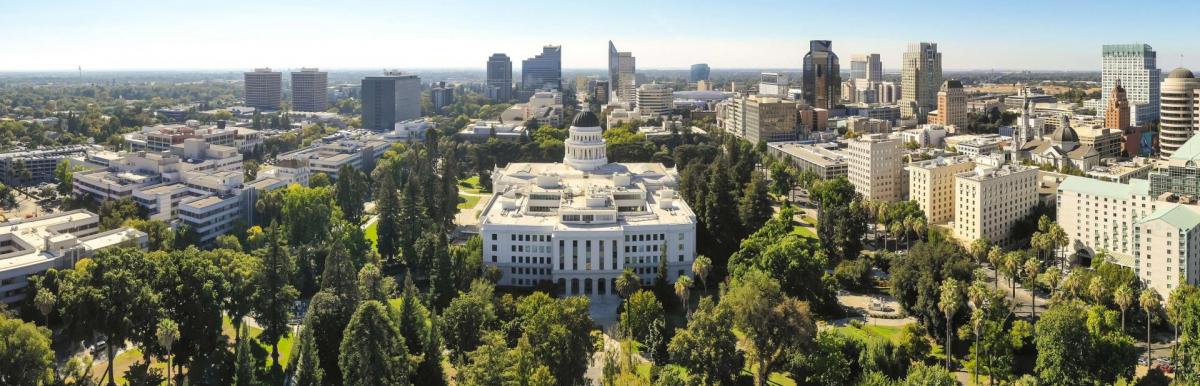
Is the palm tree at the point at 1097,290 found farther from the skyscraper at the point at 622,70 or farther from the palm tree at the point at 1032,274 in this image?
the skyscraper at the point at 622,70

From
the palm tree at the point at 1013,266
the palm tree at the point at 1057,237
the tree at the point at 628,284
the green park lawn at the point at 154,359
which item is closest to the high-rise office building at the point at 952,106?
the palm tree at the point at 1057,237

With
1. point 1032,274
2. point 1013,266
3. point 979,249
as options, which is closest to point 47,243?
point 1013,266

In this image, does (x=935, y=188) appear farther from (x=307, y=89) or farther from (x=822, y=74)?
(x=307, y=89)

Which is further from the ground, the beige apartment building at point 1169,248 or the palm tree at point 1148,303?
the beige apartment building at point 1169,248

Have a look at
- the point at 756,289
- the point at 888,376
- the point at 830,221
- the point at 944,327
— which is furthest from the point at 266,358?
the point at 830,221

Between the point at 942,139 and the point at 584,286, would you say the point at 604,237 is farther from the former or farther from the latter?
the point at 942,139
